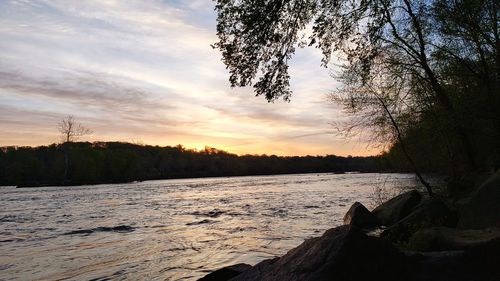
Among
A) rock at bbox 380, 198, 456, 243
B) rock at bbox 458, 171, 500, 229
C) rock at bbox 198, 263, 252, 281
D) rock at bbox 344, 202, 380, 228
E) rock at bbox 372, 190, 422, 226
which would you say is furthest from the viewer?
rock at bbox 344, 202, 380, 228

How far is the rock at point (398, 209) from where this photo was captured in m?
19.7

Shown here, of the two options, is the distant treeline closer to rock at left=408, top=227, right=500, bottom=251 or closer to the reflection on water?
the reflection on water

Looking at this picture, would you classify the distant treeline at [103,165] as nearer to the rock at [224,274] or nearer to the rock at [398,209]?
the rock at [398,209]

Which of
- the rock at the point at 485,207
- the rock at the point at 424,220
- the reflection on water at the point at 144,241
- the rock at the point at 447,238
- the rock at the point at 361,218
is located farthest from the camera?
the rock at the point at 361,218

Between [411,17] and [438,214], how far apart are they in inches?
376

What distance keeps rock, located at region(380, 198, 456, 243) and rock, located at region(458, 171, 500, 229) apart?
266 cm

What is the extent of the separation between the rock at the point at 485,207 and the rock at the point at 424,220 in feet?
8.71

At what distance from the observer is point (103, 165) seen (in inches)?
4751

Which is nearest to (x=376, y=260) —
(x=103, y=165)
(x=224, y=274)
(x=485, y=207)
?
(x=224, y=274)

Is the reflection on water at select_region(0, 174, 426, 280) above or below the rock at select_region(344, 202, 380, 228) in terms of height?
below

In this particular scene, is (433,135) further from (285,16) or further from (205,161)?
(205,161)

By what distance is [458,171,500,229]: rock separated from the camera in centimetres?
1121

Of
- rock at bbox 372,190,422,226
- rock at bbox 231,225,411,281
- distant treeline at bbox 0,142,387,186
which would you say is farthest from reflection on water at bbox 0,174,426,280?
distant treeline at bbox 0,142,387,186

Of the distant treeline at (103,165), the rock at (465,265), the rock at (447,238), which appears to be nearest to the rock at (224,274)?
the rock at (465,265)
